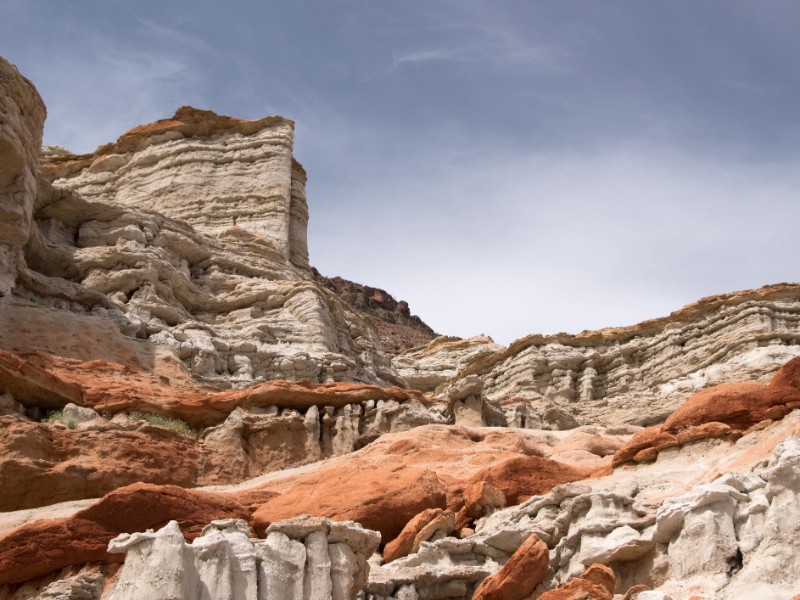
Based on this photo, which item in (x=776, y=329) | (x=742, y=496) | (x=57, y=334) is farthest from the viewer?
(x=776, y=329)

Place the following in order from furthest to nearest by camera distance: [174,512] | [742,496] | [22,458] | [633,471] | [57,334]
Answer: [57,334] < [22,458] < [633,471] < [174,512] < [742,496]

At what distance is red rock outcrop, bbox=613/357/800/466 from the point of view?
1602cm

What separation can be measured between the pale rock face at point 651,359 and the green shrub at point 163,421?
18.2 meters

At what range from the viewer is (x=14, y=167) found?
30297 mm

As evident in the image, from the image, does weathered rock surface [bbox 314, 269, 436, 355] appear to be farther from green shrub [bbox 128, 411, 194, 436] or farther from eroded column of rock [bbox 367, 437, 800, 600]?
eroded column of rock [bbox 367, 437, 800, 600]

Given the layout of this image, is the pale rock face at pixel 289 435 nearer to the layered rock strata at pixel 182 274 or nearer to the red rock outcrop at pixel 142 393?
the red rock outcrop at pixel 142 393

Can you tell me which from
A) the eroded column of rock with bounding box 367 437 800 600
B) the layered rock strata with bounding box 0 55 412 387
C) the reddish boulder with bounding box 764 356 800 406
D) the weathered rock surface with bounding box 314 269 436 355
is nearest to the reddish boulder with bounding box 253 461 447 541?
the eroded column of rock with bounding box 367 437 800 600

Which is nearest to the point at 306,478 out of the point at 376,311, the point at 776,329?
the point at 776,329

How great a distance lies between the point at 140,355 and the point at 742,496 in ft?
66.1

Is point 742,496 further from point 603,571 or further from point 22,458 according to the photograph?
point 22,458

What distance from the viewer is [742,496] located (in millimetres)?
11969

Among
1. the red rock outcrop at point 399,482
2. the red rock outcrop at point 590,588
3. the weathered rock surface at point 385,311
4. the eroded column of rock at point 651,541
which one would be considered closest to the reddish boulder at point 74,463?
the red rock outcrop at point 399,482

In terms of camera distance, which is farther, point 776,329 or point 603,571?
point 776,329

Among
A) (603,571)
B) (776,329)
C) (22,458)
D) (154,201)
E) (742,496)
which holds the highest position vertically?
(154,201)
